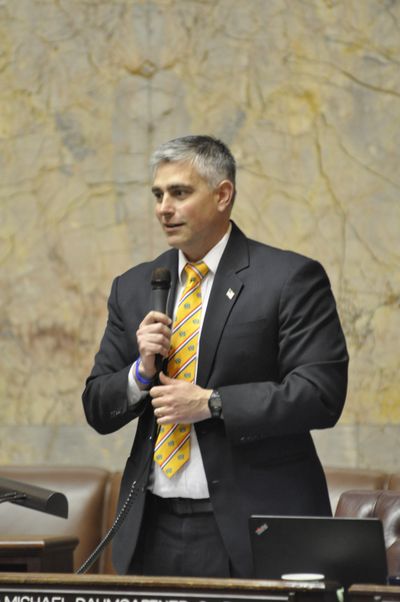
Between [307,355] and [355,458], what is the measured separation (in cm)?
223

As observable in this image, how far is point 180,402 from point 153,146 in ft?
9.43

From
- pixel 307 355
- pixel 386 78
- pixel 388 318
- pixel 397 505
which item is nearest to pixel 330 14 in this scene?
pixel 386 78

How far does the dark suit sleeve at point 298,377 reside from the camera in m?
2.79

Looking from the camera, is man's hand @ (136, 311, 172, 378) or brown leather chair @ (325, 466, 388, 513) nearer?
man's hand @ (136, 311, 172, 378)

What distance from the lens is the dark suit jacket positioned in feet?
9.18

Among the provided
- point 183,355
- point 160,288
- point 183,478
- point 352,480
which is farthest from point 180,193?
point 352,480

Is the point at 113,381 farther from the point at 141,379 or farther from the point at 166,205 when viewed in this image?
the point at 166,205

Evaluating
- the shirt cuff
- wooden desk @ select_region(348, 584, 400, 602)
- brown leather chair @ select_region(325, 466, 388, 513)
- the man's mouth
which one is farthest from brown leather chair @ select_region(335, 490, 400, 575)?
wooden desk @ select_region(348, 584, 400, 602)

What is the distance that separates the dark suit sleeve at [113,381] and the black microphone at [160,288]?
0.61ft

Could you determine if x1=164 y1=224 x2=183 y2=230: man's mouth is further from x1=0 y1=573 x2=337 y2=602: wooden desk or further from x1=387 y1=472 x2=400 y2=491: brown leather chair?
x1=387 y1=472 x2=400 y2=491: brown leather chair

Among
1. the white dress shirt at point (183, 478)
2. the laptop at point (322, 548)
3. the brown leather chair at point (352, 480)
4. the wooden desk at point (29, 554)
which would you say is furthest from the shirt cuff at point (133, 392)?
the brown leather chair at point (352, 480)

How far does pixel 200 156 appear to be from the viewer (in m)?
3.11

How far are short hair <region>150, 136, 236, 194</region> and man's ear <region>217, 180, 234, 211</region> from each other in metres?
0.02

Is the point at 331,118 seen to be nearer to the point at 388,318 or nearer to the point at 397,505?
the point at 388,318
